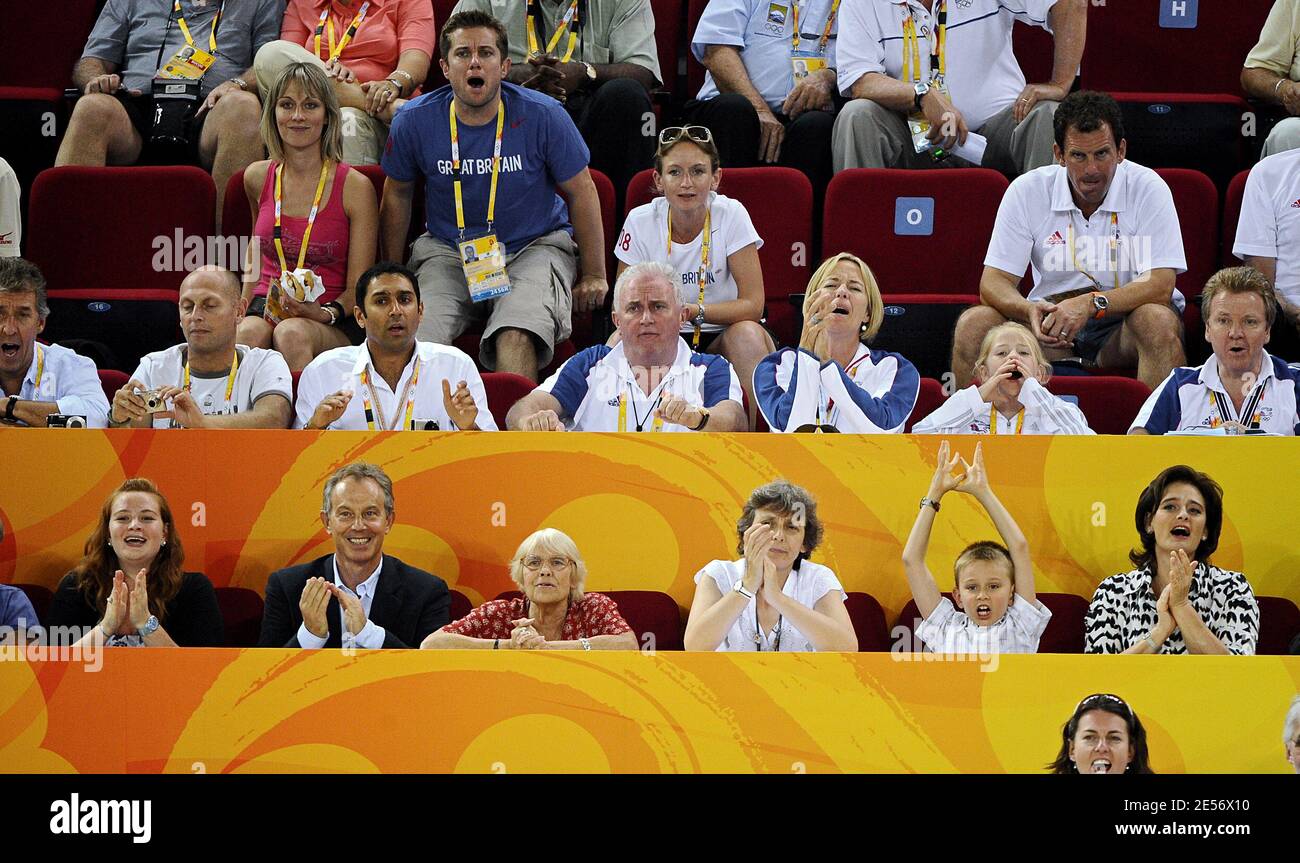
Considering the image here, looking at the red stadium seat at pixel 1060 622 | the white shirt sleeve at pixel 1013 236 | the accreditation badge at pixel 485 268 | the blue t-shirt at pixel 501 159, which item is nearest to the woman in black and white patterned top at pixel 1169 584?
the red stadium seat at pixel 1060 622

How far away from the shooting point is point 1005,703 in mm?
2955

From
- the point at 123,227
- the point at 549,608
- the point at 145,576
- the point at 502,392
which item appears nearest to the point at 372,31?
the point at 123,227

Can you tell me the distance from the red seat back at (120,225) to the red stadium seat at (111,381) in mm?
573

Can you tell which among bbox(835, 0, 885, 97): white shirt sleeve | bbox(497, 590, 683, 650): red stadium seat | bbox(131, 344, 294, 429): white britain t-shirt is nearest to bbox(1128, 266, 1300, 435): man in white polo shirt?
bbox(497, 590, 683, 650): red stadium seat

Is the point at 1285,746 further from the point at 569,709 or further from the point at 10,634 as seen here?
the point at 10,634

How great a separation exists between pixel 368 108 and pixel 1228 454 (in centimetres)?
271

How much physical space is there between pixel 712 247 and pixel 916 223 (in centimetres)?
65

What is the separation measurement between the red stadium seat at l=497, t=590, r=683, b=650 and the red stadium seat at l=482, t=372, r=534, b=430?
0.72 m

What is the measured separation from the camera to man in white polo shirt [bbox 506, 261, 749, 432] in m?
3.99

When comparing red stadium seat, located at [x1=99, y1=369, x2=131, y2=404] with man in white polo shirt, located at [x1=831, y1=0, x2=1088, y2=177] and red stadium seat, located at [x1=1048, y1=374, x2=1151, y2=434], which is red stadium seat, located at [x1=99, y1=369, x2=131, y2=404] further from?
red stadium seat, located at [x1=1048, y1=374, x2=1151, y2=434]

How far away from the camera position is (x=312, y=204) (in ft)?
14.7

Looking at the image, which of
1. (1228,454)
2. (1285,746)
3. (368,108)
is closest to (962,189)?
(1228,454)

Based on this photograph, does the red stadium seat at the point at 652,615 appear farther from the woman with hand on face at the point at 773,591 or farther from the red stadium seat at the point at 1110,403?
the red stadium seat at the point at 1110,403

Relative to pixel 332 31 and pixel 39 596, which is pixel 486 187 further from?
pixel 39 596
